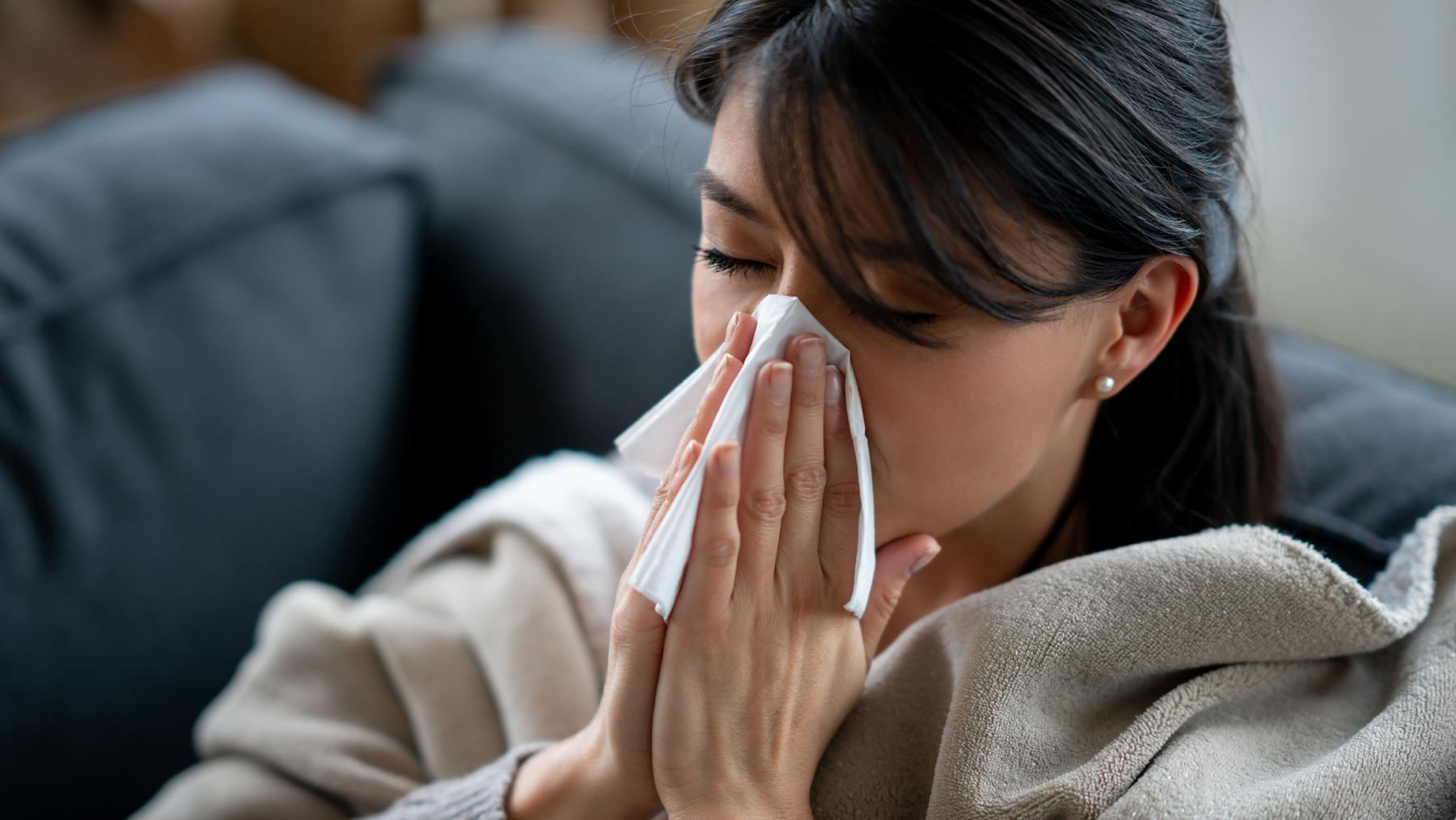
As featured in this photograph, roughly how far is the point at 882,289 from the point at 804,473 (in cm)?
13

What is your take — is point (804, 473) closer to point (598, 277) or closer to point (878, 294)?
point (878, 294)

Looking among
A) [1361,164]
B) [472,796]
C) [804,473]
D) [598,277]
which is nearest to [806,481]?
[804,473]

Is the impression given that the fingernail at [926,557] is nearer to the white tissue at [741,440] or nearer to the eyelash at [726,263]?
the white tissue at [741,440]

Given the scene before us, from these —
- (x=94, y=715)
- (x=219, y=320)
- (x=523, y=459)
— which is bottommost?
(x=94, y=715)

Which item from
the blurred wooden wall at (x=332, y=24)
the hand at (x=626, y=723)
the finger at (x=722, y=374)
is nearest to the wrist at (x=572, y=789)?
the hand at (x=626, y=723)

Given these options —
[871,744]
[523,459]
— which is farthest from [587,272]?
[871,744]

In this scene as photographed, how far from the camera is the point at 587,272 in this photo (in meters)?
1.34

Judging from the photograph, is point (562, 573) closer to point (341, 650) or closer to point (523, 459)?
point (341, 650)

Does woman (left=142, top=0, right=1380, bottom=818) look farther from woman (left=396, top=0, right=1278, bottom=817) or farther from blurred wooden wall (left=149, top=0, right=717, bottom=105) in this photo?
blurred wooden wall (left=149, top=0, right=717, bottom=105)

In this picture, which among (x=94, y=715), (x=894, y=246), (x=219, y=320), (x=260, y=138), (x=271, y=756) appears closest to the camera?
(x=894, y=246)

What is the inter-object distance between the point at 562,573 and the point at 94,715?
0.54 m

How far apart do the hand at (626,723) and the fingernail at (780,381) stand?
0.10 ft

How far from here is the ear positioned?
0.79 m

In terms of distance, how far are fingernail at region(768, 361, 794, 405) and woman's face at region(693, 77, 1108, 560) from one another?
5 cm
